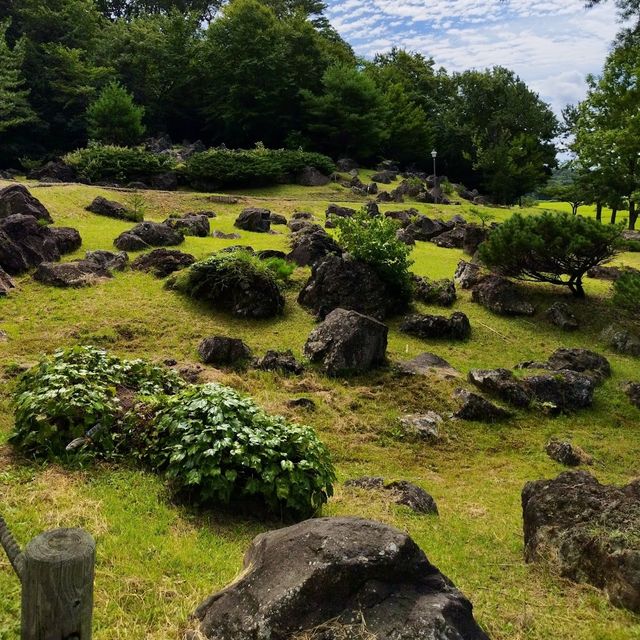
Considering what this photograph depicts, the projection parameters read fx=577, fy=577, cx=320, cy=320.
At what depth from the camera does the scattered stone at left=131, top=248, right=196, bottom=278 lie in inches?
643

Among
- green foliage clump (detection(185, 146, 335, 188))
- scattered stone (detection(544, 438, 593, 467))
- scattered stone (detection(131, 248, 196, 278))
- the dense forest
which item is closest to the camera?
scattered stone (detection(544, 438, 593, 467))

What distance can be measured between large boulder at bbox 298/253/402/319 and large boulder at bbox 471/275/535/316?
3187mm

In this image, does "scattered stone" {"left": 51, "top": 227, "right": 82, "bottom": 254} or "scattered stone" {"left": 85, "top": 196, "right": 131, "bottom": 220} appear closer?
"scattered stone" {"left": 51, "top": 227, "right": 82, "bottom": 254}

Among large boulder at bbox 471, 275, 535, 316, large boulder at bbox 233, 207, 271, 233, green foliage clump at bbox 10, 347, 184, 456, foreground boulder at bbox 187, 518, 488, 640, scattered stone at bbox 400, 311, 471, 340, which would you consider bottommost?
scattered stone at bbox 400, 311, 471, 340

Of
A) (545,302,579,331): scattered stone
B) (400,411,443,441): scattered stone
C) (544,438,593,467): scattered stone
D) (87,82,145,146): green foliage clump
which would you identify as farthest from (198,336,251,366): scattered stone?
(87,82,145,146): green foliage clump

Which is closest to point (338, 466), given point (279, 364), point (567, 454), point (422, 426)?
point (422, 426)

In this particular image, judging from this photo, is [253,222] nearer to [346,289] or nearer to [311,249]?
[311,249]

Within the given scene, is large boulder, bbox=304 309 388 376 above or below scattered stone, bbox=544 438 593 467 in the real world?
above

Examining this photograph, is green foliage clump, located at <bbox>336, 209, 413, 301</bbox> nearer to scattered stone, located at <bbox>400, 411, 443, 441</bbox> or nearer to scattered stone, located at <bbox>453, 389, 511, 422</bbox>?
scattered stone, located at <bbox>453, 389, 511, 422</bbox>

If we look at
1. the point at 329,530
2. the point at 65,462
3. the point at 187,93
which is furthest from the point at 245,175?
the point at 329,530

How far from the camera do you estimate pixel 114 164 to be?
3170 cm

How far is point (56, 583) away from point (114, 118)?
4058 centimetres

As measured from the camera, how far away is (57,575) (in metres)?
2.41

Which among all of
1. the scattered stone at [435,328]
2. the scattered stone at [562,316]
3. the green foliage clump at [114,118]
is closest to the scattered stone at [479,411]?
the scattered stone at [435,328]
